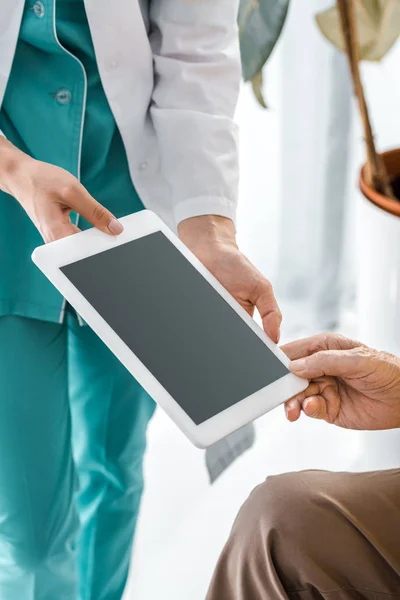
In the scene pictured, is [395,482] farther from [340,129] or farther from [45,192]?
[340,129]

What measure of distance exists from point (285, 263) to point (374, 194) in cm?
68

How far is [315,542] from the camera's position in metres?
0.83

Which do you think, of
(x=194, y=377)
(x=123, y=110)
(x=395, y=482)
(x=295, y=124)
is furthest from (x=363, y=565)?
(x=295, y=124)

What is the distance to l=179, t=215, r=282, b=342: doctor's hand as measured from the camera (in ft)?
3.10

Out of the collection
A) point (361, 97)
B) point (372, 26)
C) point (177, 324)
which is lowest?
point (177, 324)

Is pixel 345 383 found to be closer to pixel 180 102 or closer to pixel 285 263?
pixel 180 102

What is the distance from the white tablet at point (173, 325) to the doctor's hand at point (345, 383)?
1.3 inches

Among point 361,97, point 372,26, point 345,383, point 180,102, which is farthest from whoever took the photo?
point 372,26

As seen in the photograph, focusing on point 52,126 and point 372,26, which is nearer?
point 52,126

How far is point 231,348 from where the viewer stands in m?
0.87

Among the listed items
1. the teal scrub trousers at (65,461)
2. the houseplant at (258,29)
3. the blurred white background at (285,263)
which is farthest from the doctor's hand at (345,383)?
the houseplant at (258,29)

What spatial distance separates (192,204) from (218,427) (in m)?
0.37

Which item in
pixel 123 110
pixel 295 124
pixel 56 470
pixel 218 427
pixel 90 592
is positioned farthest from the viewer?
pixel 295 124

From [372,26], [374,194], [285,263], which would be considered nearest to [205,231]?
[374,194]
